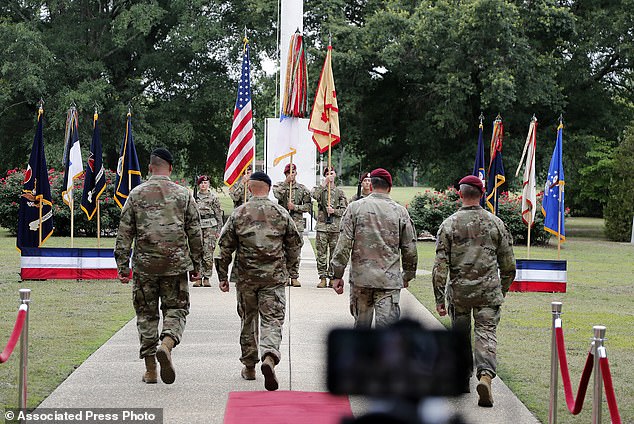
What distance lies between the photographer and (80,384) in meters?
8.88

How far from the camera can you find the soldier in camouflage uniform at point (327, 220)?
17719mm

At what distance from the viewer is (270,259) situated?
9.15 meters

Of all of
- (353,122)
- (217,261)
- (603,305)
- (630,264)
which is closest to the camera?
(217,261)

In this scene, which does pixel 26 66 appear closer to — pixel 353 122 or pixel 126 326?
pixel 353 122

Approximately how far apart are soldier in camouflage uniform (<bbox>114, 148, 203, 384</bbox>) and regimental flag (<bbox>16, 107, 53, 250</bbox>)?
9.32 m

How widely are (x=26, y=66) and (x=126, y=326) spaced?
29.4 m

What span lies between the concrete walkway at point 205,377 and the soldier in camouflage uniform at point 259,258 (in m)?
0.51

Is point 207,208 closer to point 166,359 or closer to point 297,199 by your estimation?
point 297,199

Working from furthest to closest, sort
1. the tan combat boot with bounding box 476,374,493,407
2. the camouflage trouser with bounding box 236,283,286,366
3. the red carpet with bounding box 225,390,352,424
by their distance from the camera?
the camouflage trouser with bounding box 236,283,286,366 < the tan combat boot with bounding box 476,374,493,407 < the red carpet with bounding box 225,390,352,424

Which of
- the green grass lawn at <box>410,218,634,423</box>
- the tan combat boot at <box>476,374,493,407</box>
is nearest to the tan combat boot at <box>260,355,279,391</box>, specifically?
the tan combat boot at <box>476,374,493,407</box>

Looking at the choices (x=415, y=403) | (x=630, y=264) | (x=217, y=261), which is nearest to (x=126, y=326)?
(x=217, y=261)

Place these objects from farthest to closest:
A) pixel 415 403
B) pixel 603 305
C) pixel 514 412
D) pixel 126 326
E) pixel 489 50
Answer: pixel 489 50 → pixel 603 305 → pixel 126 326 → pixel 514 412 → pixel 415 403

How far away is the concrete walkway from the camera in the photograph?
804cm

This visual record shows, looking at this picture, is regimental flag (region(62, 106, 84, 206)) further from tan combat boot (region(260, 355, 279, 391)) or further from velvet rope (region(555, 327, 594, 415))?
velvet rope (region(555, 327, 594, 415))
